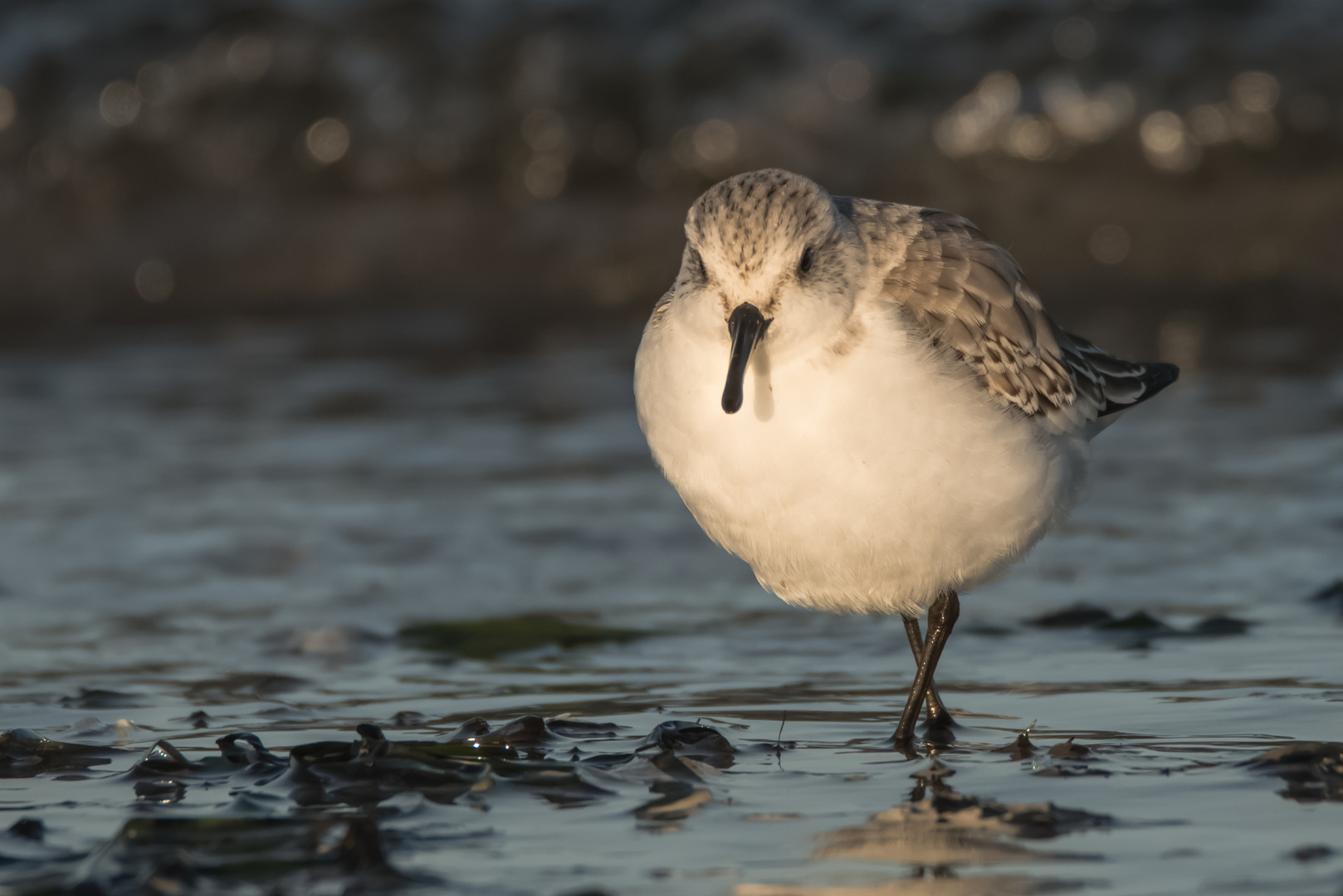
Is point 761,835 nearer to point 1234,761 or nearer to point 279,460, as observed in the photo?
point 1234,761

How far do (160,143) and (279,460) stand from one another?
609 cm

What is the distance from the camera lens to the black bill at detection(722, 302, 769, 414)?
3.85 m

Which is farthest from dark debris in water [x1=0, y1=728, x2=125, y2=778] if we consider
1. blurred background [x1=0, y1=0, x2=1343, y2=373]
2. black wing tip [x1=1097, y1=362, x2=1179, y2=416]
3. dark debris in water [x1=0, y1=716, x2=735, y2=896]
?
blurred background [x1=0, y1=0, x2=1343, y2=373]

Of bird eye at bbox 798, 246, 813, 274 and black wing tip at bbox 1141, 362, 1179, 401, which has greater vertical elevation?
bird eye at bbox 798, 246, 813, 274

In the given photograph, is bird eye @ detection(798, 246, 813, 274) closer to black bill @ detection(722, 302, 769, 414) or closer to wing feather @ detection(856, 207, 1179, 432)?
black bill @ detection(722, 302, 769, 414)

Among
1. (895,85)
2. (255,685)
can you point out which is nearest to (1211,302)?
(895,85)

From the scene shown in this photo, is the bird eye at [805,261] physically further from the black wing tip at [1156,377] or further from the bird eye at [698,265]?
the black wing tip at [1156,377]

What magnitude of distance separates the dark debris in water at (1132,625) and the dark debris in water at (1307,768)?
124 cm

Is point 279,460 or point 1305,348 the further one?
point 1305,348

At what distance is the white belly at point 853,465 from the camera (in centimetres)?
402

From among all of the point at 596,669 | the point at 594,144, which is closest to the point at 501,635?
the point at 596,669

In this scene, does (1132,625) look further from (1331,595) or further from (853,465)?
(853,465)

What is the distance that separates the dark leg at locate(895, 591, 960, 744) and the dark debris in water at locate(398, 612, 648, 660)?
1.10 m

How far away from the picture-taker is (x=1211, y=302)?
36.2ft
